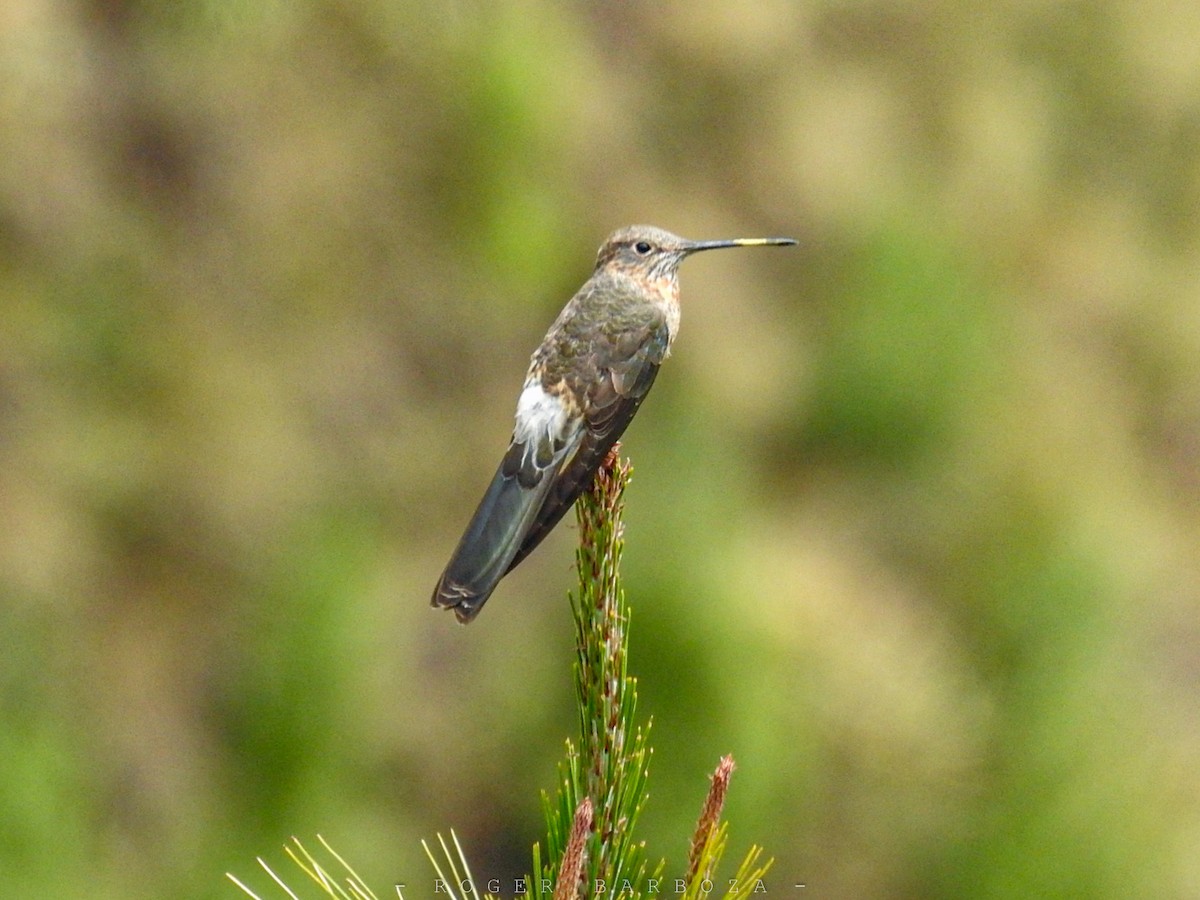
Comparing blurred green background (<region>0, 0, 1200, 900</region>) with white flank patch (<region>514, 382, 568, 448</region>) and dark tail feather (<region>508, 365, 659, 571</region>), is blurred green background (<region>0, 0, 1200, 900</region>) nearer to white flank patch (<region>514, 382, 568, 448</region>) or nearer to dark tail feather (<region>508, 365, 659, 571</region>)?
white flank patch (<region>514, 382, 568, 448</region>)

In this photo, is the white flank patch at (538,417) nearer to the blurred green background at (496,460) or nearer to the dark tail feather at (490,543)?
the dark tail feather at (490,543)

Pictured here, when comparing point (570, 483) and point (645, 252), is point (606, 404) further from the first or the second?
Answer: point (645, 252)

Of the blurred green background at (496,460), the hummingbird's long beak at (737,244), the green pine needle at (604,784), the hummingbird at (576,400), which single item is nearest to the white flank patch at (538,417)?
the hummingbird at (576,400)

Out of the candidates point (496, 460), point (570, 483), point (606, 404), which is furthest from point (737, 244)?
point (496, 460)

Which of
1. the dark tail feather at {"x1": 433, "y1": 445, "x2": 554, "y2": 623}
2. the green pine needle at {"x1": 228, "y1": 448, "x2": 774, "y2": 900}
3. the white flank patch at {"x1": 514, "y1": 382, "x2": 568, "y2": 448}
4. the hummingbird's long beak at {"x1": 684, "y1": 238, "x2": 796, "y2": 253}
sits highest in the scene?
the hummingbird's long beak at {"x1": 684, "y1": 238, "x2": 796, "y2": 253}

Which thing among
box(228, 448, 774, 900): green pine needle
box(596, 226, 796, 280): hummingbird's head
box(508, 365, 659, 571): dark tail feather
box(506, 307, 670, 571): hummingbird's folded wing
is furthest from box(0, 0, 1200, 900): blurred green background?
box(228, 448, 774, 900): green pine needle

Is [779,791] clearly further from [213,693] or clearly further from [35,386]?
[35,386]
